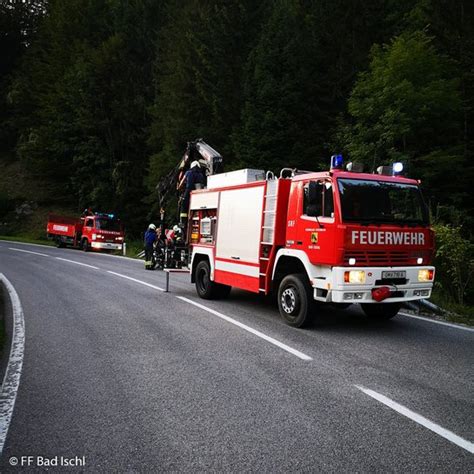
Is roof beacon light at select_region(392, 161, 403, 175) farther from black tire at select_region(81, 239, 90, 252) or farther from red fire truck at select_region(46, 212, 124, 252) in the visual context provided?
black tire at select_region(81, 239, 90, 252)

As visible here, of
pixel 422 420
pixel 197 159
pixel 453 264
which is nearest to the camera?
pixel 422 420

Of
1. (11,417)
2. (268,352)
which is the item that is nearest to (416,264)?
(268,352)

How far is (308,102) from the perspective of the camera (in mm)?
27234

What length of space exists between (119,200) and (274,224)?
105 feet

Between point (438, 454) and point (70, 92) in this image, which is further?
point (70, 92)

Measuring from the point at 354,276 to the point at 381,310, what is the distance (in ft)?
6.95

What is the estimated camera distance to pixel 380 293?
6.86 metres

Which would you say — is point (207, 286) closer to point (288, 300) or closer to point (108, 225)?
point (288, 300)

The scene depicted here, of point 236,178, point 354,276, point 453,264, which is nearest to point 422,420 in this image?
point 354,276

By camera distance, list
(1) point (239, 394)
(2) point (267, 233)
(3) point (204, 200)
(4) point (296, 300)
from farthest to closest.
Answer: (3) point (204, 200) < (2) point (267, 233) < (4) point (296, 300) < (1) point (239, 394)

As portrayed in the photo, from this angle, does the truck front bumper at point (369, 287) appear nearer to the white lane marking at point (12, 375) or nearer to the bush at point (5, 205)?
the white lane marking at point (12, 375)

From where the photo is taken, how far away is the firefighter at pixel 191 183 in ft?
42.4

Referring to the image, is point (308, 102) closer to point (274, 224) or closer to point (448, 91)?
point (448, 91)

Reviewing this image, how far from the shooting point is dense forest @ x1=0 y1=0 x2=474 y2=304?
19.8m
